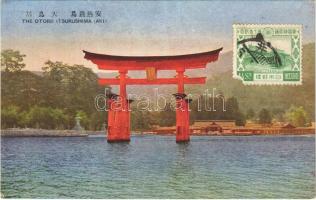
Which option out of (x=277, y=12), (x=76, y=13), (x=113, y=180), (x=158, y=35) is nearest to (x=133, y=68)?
(x=158, y=35)

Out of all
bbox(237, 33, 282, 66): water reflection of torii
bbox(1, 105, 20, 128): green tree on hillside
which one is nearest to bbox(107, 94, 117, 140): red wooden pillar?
bbox(1, 105, 20, 128): green tree on hillside

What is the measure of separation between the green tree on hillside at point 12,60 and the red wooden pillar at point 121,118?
1.11 m

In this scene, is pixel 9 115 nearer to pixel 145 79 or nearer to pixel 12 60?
pixel 12 60

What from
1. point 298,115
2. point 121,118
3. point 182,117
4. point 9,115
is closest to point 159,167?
point 182,117

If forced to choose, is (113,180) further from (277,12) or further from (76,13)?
(277,12)

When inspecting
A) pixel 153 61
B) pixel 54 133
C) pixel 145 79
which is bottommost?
pixel 54 133

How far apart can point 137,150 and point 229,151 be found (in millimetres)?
1011

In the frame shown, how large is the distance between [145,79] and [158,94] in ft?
0.78

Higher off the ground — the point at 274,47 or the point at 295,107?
the point at 274,47

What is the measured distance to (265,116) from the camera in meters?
6.15

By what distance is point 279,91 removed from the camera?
6.10 m

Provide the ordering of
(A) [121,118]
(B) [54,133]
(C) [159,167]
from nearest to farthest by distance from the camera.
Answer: (C) [159,167] → (A) [121,118] → (B) [54,133]

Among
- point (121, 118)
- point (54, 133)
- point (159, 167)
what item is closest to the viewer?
point (159, 167)

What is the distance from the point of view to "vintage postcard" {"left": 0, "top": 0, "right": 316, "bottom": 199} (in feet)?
19.5
